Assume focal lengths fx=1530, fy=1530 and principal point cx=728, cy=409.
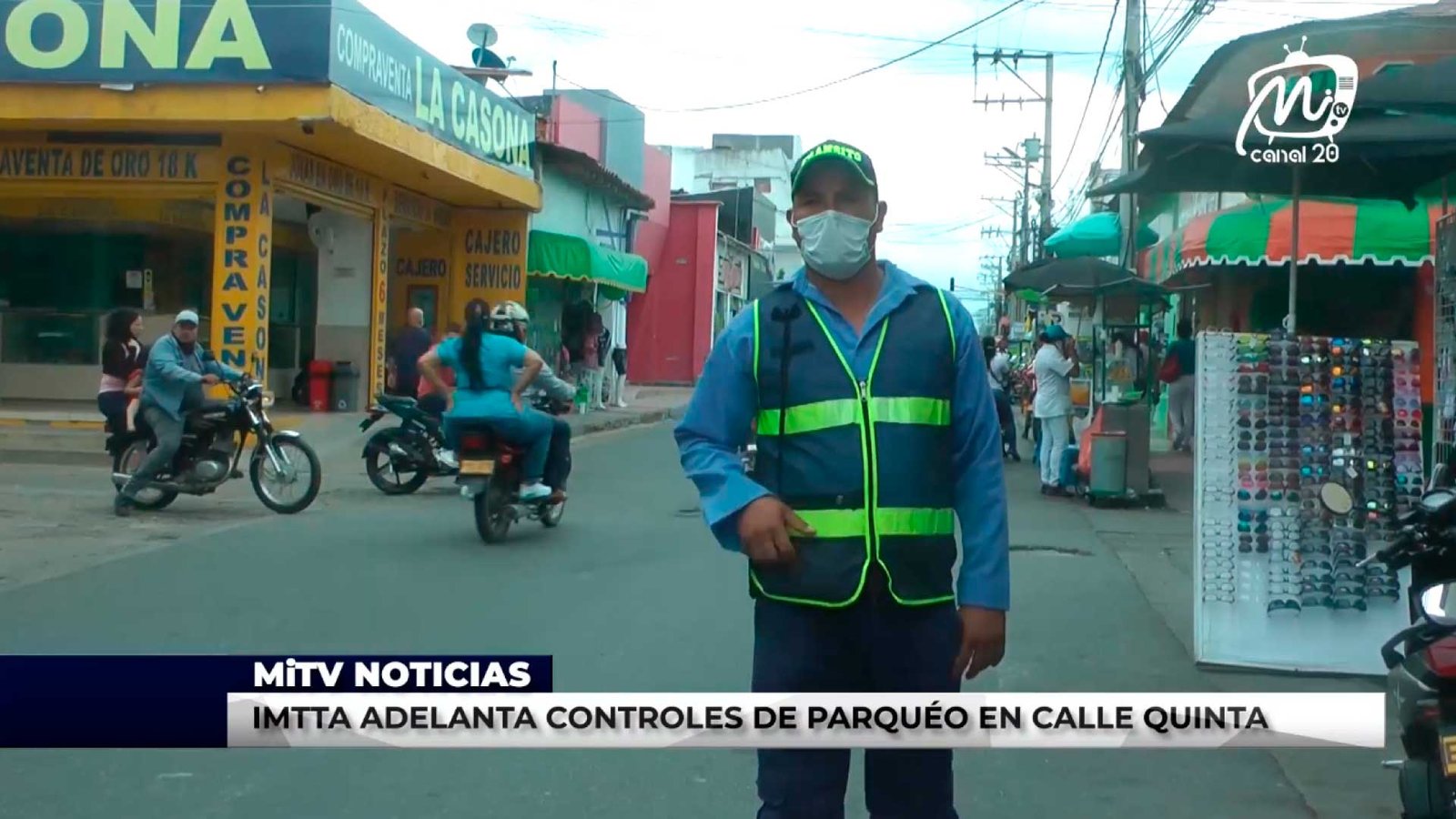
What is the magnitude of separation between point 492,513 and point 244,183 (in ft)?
29.2

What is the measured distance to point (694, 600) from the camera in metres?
8.95

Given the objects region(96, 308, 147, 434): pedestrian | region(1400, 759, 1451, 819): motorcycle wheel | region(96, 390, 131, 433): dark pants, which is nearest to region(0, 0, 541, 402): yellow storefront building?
region(96, 308, 147, 434): pedestrian

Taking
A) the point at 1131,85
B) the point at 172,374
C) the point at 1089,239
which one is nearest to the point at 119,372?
the point at 172,374

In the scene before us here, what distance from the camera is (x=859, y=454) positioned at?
3.38 meters

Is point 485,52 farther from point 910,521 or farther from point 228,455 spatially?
point 910,521

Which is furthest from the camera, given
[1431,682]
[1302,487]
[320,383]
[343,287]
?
[343,287]

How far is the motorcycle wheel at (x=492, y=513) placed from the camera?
11000 millimetres

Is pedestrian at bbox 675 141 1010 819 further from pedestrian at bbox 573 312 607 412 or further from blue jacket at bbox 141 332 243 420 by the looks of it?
pedestrian at bbox 573 312 607 412

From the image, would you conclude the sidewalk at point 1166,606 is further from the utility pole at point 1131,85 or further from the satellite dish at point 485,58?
the satellite dish at point 485,58

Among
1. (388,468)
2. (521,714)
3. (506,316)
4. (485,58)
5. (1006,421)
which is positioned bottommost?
(521,714)

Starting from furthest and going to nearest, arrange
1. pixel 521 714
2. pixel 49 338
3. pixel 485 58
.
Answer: pixel 485 58
pixel 49 338
pixel 521 714

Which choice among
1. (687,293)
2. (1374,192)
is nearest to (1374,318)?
(1374,192)

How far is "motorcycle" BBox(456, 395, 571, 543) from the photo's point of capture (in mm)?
10938

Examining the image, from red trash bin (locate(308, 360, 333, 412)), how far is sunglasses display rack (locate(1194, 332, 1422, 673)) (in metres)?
16.9
